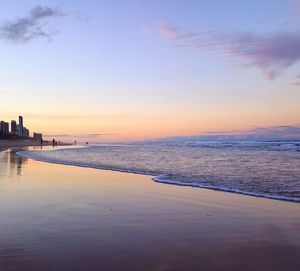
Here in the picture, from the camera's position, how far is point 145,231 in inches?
255

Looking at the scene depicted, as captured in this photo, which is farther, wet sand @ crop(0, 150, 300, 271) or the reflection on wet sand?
the reflection on wet sand

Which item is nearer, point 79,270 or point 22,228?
point 79,270

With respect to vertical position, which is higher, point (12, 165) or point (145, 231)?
point (12, 165)

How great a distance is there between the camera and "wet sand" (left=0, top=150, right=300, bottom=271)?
4.85m

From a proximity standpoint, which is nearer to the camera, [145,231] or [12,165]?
[145,231]

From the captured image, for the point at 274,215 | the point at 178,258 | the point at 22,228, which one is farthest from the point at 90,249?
the point at 274,215

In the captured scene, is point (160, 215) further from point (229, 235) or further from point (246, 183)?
point (246, 183)

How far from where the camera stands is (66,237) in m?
5.90

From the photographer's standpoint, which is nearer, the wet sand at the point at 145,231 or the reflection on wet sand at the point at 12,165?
the wet sand at the point at 145,231

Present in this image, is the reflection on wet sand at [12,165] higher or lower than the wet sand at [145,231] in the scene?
higher

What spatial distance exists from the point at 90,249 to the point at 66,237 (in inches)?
30.5

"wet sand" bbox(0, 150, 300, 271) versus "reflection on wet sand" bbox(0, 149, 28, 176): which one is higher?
"reflection on wet sand" bbox(0, 149, 28, 176)

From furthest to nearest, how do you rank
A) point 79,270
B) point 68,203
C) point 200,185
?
point 200,185 → point 68,203 → point 79,270

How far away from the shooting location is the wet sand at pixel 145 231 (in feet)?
15.9
